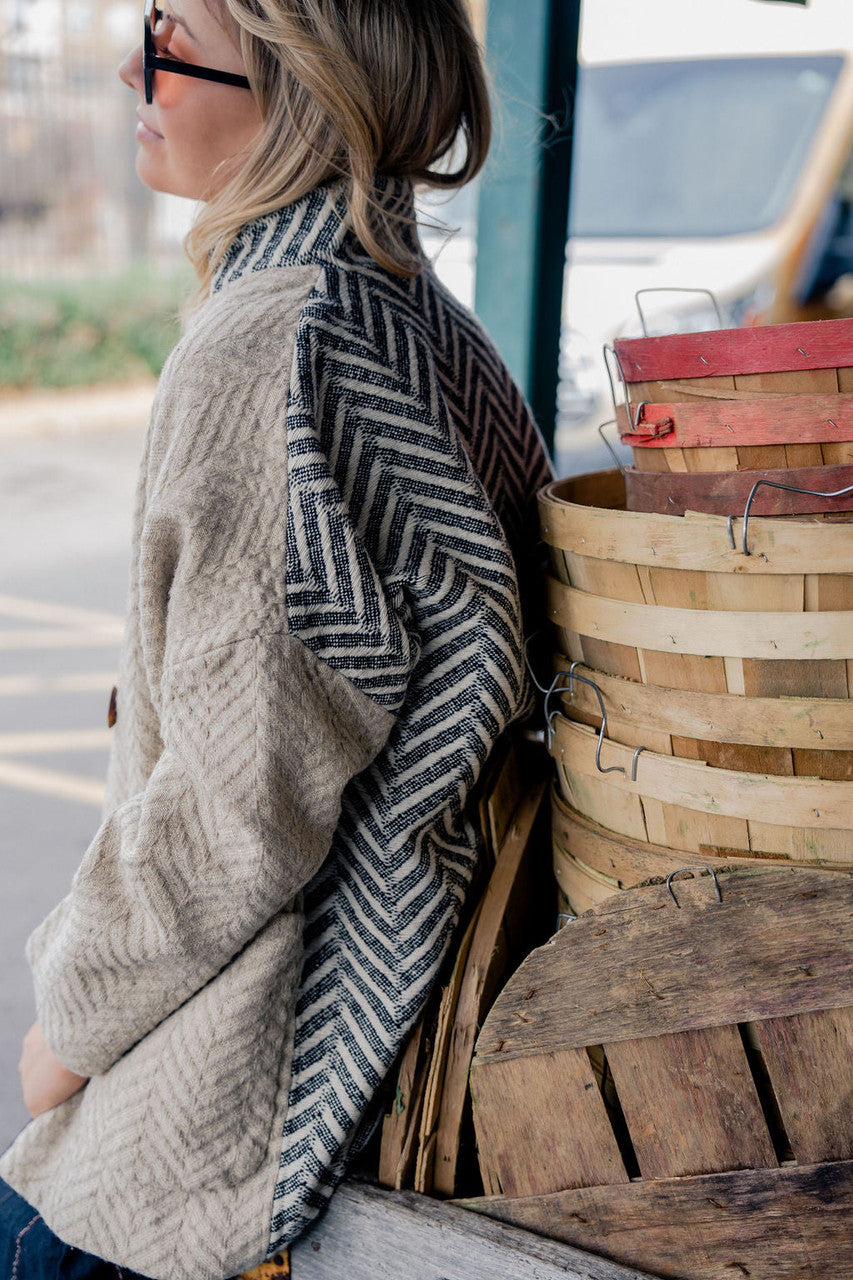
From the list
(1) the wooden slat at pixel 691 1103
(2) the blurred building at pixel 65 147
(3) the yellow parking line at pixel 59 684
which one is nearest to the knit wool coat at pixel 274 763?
(1) the wooden slat at pixel 691 1103

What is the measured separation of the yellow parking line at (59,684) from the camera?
3.72 metres

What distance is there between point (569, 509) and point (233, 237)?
39 cm

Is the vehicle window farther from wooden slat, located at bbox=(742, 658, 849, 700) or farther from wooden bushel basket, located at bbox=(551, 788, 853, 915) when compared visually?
wooden slat, located at bbox=(742, 658, 849, 700)

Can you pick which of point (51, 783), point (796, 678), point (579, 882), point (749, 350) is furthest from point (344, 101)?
point (51, 783)

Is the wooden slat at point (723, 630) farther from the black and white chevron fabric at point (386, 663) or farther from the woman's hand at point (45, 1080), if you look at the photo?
the woman's hand at point (45, 1080)

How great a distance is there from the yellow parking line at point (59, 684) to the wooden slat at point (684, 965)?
3024mm

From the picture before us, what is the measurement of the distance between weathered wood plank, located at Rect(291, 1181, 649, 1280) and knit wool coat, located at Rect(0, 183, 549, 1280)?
0.05m

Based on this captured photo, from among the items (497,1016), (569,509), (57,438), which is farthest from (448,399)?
(57,438)

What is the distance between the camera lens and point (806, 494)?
876 mm

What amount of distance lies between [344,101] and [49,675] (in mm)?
3204

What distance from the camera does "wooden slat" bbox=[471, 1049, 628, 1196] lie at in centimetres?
91

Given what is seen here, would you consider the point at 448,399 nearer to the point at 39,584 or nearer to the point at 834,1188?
the point at 834,1188

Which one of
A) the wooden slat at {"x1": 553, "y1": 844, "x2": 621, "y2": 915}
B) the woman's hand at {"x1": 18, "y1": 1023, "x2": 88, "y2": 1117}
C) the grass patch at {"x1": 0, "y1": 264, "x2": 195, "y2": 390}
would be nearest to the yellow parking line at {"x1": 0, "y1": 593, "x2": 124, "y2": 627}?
the woman's hand at {"x1": 18, "y1": 1023, "x2": 88, "y2": 1117}

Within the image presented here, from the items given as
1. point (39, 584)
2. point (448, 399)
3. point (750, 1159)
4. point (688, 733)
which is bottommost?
point (39, 584)
